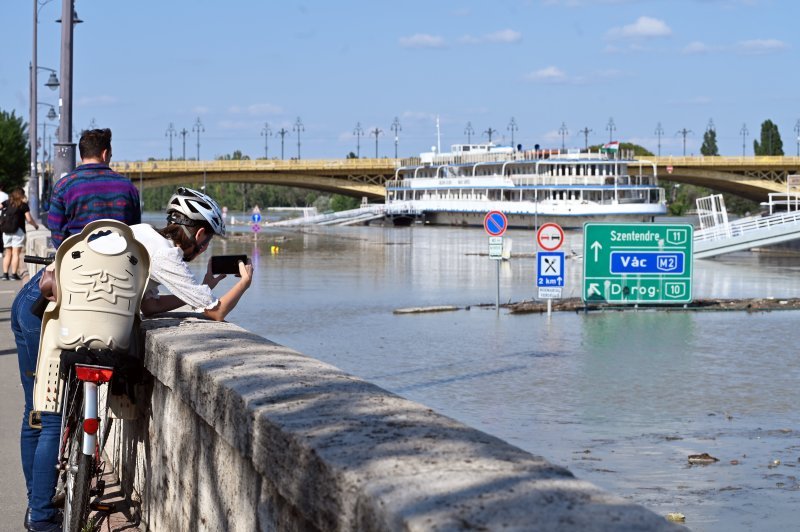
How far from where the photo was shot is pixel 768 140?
148 meters

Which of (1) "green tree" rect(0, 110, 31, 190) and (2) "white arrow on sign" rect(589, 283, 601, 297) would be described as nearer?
(2) "white arrow on sign" rect(589, 283, 601, 297)

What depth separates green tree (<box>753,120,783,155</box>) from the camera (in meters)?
149

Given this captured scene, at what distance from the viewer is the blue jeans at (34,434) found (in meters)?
5.31

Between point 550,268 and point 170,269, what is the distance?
19.0 metres

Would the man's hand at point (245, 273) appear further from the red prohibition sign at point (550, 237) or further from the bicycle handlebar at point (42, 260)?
the red prohibition sign at point (550, 237)

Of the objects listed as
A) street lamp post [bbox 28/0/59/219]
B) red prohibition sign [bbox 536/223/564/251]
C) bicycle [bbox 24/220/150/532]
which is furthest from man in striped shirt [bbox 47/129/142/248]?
street lamp post [bbox 28/0/59/219]

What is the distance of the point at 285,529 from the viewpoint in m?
3.63

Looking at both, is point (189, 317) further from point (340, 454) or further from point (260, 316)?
point (260, 316)

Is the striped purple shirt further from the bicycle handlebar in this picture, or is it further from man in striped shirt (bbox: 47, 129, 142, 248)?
the bicycle handlebar

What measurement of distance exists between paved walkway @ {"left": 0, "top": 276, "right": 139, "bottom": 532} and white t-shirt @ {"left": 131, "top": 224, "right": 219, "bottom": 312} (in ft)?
3.50

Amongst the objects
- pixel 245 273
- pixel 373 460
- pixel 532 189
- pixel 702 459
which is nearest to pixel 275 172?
pixel 532 189

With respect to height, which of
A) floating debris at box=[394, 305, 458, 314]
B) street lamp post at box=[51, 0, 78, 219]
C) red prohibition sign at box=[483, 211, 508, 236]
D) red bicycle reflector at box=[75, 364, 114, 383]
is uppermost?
street lamp post at box=[51, 0, 78, 219]

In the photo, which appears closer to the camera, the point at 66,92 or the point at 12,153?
the point at 66,92

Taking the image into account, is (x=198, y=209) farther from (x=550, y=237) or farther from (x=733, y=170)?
(x=733, y=170)
